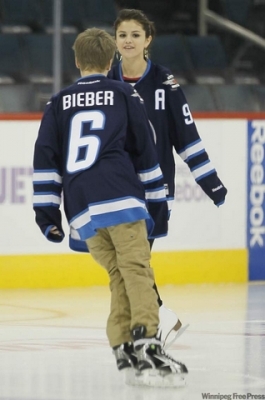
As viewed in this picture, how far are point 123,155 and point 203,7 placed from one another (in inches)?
301

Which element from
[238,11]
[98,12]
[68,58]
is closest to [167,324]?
[68,58]

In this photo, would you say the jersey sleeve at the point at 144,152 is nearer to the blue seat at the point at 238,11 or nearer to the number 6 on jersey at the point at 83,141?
the number 6 on jersey at the point at 83,141

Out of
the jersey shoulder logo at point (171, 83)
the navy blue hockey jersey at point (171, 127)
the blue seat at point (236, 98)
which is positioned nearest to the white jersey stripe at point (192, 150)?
the navy blue hockey jersey at point (171, 127)

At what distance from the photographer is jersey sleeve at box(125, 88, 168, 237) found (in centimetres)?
427

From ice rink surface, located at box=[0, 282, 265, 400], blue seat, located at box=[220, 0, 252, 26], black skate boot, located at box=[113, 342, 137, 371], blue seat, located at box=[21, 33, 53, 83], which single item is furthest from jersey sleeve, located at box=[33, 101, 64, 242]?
blue seat, located at box=[220, 0, 252, 26]

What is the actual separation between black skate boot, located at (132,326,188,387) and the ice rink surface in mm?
45

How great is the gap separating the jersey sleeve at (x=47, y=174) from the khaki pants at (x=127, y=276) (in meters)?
0.17

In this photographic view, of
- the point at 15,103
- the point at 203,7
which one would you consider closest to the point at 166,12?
the point at 203,7

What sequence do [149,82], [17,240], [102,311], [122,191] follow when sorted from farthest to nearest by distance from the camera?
1. [17,240]
2. [102,311]
3. [149,82]
4. [122,191]

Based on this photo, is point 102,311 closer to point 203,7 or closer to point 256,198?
point 256,198

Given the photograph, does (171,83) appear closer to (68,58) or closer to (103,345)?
(103,345)

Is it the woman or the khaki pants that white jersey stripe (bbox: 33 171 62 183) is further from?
the woman

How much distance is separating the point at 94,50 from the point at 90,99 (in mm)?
185

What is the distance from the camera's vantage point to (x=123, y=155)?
13.9 ft
